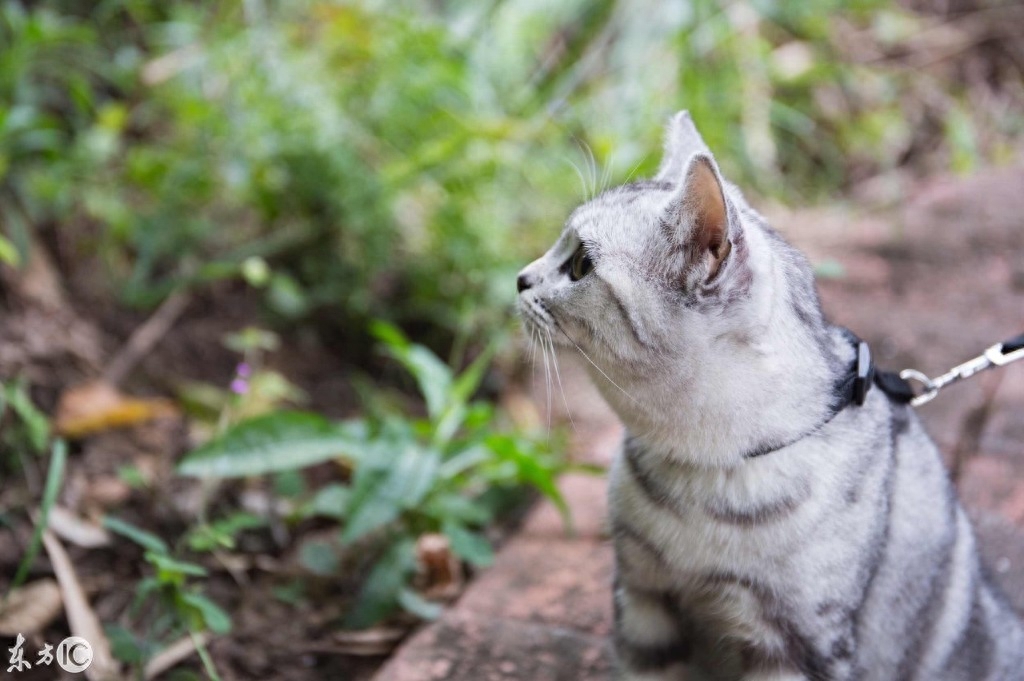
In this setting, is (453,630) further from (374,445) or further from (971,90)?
(971,90)

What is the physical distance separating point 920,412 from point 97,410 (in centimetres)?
220

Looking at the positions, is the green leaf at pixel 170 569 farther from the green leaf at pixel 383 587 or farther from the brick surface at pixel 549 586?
the brick surface at pixel 549 586

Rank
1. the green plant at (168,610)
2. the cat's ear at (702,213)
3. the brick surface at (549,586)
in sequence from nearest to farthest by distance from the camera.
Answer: the cat's ear at (702,213) < the green plant at (168,610) < the brick surface at (549,586)

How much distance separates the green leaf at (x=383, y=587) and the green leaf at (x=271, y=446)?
25cm

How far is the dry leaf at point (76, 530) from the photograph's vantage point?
2328mm

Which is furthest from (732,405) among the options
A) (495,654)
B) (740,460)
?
(495,654)

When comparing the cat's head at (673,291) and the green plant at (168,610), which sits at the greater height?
the cat's head at (673,291)

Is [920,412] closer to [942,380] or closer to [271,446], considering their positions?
[942,380]

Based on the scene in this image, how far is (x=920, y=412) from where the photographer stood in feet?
8.93

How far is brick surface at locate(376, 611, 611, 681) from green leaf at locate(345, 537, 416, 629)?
0.12 metres

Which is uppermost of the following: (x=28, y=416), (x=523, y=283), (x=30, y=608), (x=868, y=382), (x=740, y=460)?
(x=523, y=283)

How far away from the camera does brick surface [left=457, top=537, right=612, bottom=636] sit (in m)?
2.21

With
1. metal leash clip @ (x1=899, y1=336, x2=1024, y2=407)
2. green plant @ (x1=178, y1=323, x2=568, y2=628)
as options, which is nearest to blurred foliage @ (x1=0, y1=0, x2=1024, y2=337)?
green plant @ (x1=178, y1=323, x2=568, y2=628)

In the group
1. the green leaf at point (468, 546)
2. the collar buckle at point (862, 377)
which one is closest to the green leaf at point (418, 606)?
the green leaf at point (468, 546)
